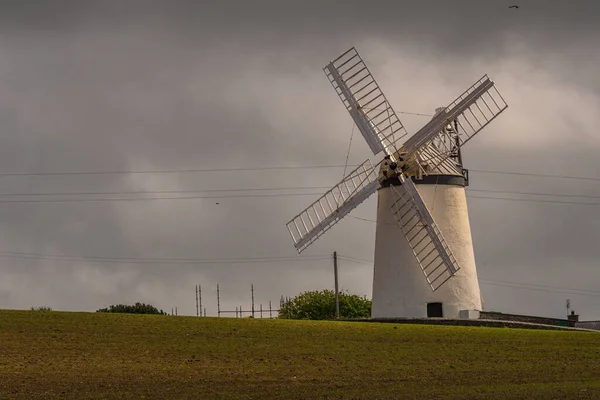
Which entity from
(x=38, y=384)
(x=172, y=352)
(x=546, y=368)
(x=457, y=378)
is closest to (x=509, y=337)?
(x=546, y=368)

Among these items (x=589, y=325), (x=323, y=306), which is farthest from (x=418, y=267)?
(x=323, y=306)

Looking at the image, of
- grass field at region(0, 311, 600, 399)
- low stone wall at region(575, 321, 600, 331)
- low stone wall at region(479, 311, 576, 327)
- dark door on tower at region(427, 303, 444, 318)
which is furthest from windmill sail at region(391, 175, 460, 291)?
low stone wall at region(575, 321, 600, 331)

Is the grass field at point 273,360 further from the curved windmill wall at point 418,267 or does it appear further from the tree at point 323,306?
the tree at point 323,306

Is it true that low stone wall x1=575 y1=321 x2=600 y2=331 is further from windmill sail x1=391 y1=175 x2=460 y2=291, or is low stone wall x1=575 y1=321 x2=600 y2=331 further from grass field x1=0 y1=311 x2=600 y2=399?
grass field x1=0 y1=311 x2=600 y2=399

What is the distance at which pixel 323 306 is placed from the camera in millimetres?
93562

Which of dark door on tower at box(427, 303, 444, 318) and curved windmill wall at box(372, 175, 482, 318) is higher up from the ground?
curved windmill wall at box(372, 175, 482, 318)

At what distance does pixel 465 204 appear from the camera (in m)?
61.9

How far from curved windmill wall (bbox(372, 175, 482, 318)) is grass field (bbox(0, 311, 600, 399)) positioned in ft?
26.5

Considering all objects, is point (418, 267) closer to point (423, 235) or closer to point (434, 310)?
point (423, 235)

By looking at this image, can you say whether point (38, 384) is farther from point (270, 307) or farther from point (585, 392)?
point (270, 307)

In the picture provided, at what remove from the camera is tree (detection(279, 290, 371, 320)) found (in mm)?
92375

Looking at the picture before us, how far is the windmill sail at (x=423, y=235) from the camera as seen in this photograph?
59.2m

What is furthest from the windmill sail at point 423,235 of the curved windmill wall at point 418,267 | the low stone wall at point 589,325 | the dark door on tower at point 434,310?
the low stone wall at point 589,325

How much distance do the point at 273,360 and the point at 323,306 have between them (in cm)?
5312
